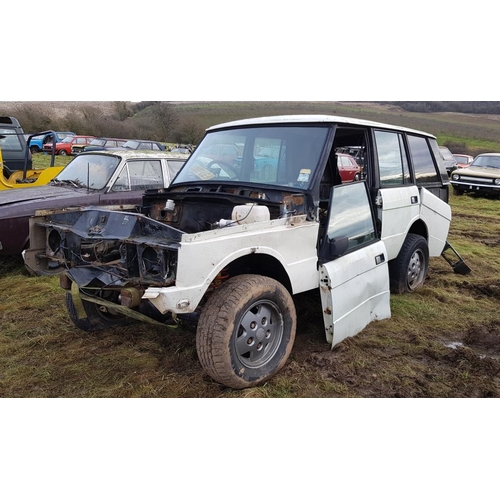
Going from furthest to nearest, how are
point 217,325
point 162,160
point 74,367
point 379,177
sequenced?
point 162,160, point 379,177, point 74,367, point 217,325

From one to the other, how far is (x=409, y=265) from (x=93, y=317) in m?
3.62

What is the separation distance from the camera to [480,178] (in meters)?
15.8

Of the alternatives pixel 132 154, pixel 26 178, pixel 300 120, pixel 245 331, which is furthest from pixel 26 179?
pixel 245 331

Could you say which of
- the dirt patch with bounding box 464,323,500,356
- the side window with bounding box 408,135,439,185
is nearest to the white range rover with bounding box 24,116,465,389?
the side window with bounding box 408,135,439,185

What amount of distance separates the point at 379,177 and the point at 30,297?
4.26m

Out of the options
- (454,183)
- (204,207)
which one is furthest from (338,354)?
(454,183)

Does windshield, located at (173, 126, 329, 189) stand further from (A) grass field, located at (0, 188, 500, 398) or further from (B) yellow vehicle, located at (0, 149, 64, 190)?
(B) yellow vehicle, located at (0, 149, 64, 190)

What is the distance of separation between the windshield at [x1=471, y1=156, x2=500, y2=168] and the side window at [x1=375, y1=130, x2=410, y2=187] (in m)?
13.2

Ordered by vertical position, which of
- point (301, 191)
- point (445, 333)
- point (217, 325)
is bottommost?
point (445, 333)

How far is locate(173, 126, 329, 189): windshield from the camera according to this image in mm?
4188

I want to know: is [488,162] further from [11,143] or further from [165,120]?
[165,120]

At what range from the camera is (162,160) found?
747 centimetres

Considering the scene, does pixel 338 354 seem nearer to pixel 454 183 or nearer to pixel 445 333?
pixel 445 333

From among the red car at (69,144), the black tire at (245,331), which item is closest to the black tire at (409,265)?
the black tire at (245,331)
